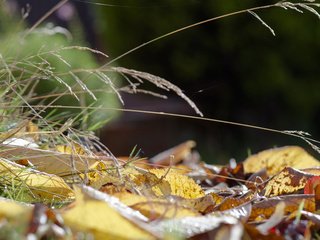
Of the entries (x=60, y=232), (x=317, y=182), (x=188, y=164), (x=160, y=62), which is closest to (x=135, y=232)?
(x=60, y=232)

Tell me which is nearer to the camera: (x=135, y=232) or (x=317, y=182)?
(x=135, y=232)

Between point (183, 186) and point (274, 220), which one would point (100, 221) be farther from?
point (183, 186)

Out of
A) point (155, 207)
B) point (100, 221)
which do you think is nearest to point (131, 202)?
point (155, 207)

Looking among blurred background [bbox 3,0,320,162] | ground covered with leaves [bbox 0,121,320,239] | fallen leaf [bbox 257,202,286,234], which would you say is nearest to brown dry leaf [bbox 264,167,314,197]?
ground covered with leaves [bbox 0,121,320,239]

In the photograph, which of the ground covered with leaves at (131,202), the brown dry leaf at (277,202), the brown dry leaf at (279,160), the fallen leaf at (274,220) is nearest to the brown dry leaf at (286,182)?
the ground covered with leaves at (131,202)

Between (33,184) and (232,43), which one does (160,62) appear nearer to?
(232,43)

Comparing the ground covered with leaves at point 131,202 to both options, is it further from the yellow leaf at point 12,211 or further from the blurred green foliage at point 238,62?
the blurred green foliage at point 238,62

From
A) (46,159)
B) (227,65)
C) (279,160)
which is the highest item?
(46,159)
